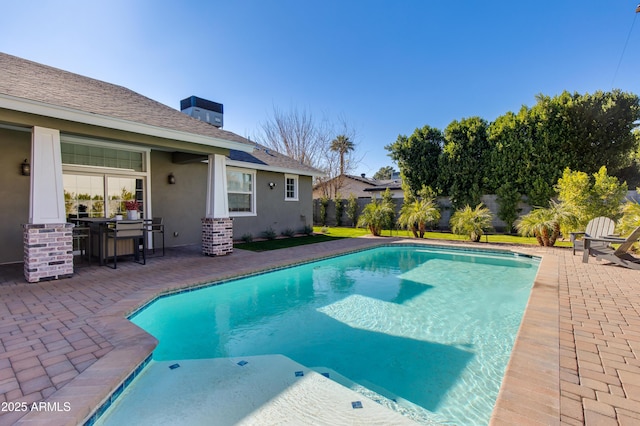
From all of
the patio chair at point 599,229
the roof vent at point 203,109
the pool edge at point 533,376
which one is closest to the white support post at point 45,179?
the pool edge at point 533,376

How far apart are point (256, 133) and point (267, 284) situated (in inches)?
848

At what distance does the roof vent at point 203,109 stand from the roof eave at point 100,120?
254 inches

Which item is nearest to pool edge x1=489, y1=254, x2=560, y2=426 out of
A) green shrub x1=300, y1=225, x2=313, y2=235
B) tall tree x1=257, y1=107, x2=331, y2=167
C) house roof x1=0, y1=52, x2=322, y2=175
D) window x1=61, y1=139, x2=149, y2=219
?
house roof x1=0, y1=52, x2=322, y2=175

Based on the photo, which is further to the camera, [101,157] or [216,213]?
[216,213]

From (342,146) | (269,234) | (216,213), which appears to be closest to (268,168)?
(269,234)

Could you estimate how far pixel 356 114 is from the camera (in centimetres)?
2538

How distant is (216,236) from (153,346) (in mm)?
5543

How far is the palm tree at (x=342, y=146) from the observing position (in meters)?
27.6

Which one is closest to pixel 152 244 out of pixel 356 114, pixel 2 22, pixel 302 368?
pixel 2 22

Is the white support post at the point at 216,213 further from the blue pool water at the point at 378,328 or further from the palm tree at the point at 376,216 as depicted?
the palm tree at the point at 376,216

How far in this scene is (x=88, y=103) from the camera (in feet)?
21.2

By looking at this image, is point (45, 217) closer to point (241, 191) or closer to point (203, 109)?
point (241, 191)

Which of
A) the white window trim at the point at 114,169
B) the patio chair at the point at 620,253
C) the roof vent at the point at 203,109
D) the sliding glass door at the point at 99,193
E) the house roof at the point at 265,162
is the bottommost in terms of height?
the patio chair at the point at 620,253

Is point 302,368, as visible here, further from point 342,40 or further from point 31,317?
point 342,40
